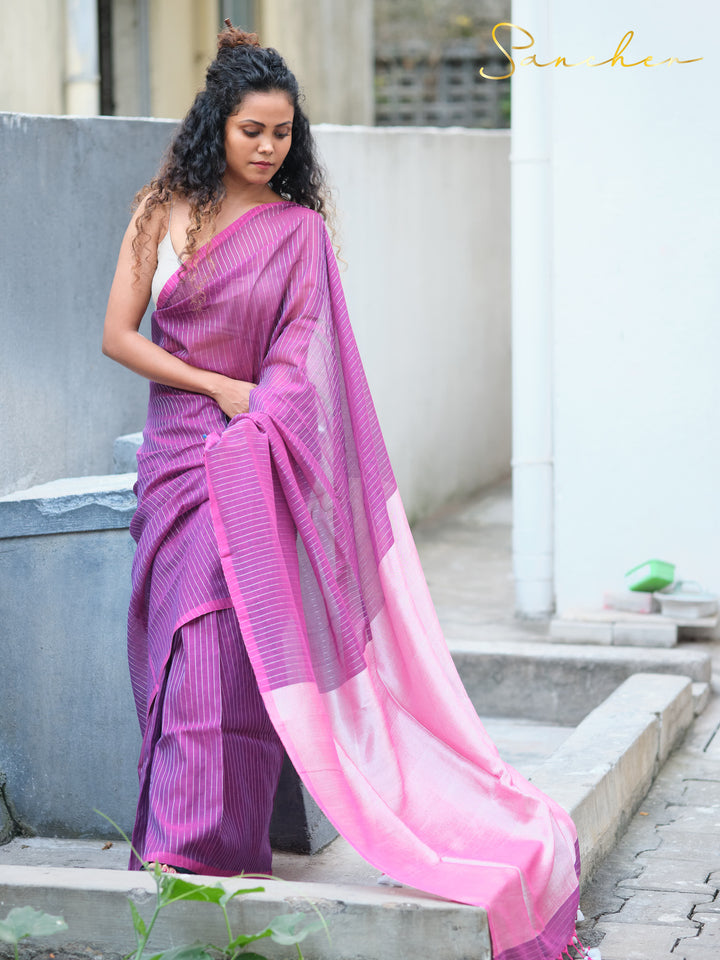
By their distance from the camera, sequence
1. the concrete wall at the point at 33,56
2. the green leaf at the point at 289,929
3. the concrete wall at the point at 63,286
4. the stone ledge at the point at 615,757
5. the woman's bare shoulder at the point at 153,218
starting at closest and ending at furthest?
the green leaf at the point at 289,929 → the woman's bare shoulder at the point at 153,218 → the stone ledge at the point at 615,757 → the concrete wall at the point at 63,286 → the concrete wall at the point at 33,56

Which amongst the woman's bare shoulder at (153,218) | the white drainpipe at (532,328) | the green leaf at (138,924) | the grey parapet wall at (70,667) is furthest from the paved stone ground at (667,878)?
the woman's bare shoulder at (153,218)

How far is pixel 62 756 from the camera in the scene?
3742 mm

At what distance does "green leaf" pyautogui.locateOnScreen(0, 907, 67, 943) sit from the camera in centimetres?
257

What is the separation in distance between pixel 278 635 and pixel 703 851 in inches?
55.7

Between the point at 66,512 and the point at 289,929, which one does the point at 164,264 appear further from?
the point at 289,929

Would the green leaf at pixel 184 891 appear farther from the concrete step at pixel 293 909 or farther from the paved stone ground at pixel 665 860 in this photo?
the paved stone ground at pixel 665 860

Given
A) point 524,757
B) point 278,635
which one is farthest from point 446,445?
point 278,635

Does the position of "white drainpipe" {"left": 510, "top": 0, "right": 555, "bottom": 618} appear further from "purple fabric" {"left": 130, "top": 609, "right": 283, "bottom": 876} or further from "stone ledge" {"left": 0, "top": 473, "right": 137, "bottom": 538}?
"purple fabric" {"left": 130, "top": 609, "right": 283, "bottom": 876}

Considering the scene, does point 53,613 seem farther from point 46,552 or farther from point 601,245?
point 601,245

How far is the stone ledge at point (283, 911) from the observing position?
2.74 metres

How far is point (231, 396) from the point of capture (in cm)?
314

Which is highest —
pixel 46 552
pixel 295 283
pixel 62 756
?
pixel 295 283

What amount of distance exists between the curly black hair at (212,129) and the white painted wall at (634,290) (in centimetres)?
253

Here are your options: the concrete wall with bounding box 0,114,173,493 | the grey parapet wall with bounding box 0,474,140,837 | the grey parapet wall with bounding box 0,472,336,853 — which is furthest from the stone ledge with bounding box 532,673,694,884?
the concrete wall with bounding box 0,114,173,493
